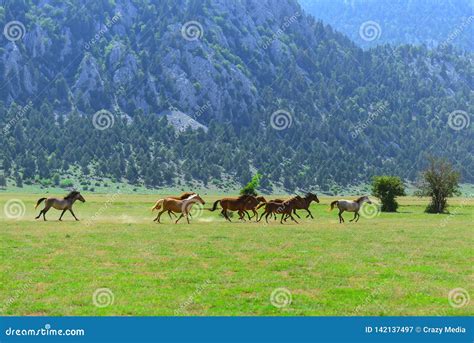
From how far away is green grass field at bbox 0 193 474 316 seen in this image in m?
15.6

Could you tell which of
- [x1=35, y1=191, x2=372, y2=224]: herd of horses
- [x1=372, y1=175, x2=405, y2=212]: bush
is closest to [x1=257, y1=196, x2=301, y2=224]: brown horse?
[x1=35, y1=191, x2=372, y2=224]: herd of horses

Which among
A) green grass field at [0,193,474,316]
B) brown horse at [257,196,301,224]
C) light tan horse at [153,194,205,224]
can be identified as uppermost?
green grass field at [0,193,474,316]

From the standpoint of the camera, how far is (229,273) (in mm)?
20859

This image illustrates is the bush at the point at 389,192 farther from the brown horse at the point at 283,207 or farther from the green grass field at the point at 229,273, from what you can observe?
the green grass field at the point at 229,273

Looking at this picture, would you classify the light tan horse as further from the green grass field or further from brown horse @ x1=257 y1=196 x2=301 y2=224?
the green grass field

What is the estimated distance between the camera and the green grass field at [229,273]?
51.3ft

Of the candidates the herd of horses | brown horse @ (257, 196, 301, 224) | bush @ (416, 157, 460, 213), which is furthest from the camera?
bush @ (416, 157, 460, 213)

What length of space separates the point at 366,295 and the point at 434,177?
63199mm

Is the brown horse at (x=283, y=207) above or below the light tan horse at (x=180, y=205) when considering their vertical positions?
above

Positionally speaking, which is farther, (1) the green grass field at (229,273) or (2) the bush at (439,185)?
(2) the bush at (439,185)

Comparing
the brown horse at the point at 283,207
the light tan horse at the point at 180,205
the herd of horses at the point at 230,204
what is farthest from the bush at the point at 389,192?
the light tan horse at the point at 180,205

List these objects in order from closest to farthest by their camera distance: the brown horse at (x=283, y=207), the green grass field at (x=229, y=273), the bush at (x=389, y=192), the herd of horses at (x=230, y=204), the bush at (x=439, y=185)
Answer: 1. the green grass field at (x=229, y=273)
2. the herd of horses at (x=230, y=204)
3. the brown horse at (x=283, y=207)
4. the bush at (x=439, y=185)
5. the bush at (x=389, y=192)
